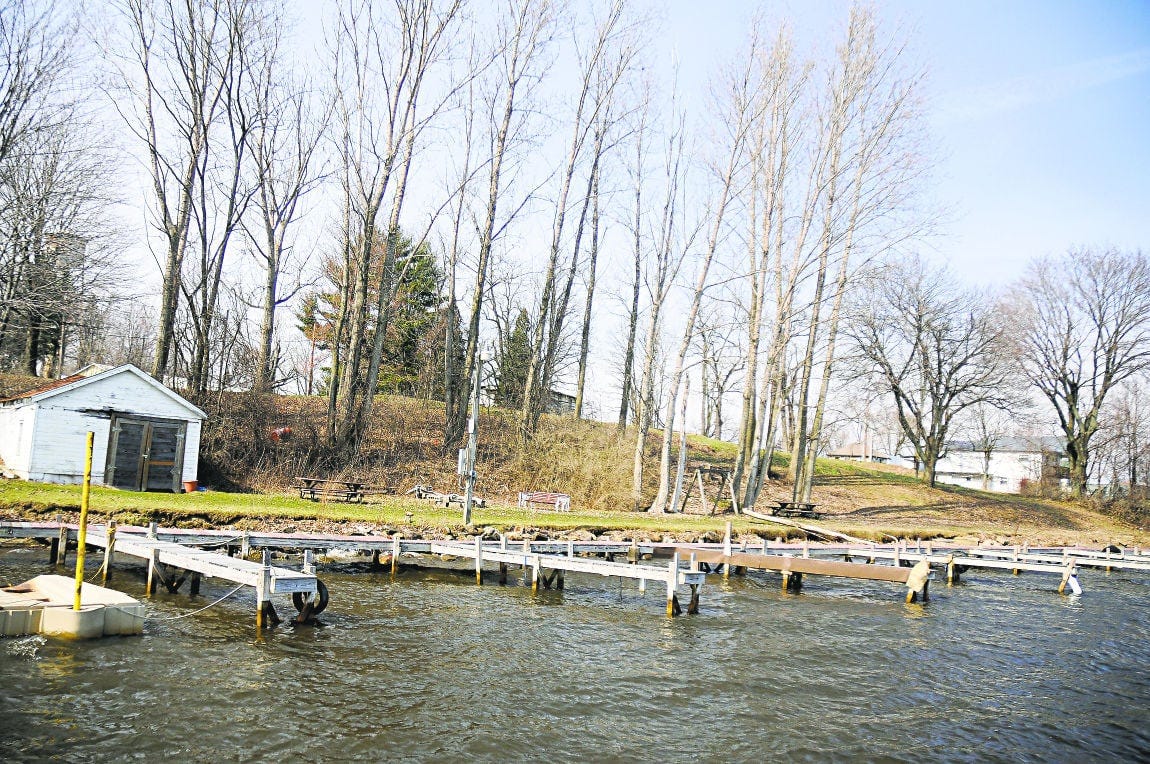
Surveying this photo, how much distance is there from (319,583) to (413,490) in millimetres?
14120

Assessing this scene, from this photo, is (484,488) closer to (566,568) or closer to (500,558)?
(500,558)

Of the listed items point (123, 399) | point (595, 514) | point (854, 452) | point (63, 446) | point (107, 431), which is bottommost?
point (595, 514)

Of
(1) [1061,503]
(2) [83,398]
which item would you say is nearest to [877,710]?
(2) [83,398]

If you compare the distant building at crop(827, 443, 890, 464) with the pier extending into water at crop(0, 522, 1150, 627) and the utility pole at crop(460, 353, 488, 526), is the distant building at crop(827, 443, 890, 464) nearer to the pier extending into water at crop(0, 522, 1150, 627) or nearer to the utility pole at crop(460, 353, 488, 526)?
the pier extending into water at crop(0, 522, 1150, 627)

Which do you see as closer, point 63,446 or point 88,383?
point 63,446

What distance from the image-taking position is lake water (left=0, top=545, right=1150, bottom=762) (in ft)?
23.1

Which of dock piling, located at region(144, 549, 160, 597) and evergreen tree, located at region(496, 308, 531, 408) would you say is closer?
dock piling, located at region(144, 549, 160, 597)

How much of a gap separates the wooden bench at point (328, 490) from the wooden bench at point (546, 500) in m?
4.96

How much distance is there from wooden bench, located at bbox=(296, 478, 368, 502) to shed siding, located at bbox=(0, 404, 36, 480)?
23.0 feet

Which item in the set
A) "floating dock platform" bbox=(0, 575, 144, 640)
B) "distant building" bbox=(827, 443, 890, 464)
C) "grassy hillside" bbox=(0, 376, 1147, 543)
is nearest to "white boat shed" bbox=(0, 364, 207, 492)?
"grassy hillside" bbox=(0, 376, 1147, 543)

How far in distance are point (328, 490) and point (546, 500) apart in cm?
673

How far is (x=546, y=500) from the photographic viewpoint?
82.7 feet

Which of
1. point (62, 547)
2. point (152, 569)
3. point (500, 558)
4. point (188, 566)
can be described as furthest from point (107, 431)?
point (500, 558)

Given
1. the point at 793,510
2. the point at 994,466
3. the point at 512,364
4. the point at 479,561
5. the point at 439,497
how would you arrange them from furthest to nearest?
the point at 994,466, the point at 512,364, the point at 793,510, the point at 439,497, the point at 479,561
